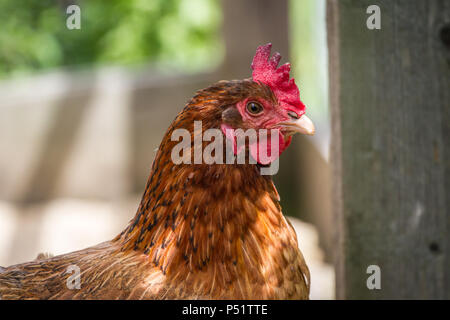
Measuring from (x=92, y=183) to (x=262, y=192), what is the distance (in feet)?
12.1

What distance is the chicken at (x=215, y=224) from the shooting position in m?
1.53

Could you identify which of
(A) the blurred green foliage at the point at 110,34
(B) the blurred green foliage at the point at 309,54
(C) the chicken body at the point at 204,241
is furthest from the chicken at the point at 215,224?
(A) the blurred green foliage at the point at 110,34

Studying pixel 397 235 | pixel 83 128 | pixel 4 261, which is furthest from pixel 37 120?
pixel 397 235

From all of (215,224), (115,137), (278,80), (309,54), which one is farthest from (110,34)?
(215,224)

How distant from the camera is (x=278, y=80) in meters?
1.62

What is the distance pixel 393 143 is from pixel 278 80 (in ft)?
1.27

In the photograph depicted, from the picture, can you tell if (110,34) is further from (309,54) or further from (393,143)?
(393,143)

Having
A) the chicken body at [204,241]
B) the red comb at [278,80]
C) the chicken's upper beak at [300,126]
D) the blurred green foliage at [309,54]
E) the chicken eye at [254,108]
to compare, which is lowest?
the chicken body at [204,241]

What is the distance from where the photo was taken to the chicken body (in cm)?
153

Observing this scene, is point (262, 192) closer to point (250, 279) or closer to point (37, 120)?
point (250, 279)

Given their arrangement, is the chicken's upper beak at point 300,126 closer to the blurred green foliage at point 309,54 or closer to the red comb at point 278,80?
the red comb at point 278,80

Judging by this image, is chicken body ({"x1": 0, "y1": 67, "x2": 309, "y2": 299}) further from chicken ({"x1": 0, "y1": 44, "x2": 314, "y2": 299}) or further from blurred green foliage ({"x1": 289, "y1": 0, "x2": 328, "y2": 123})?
blurred green foliage ({"x1": 289, "y1": 0, "x2": 328, "y2": 123})

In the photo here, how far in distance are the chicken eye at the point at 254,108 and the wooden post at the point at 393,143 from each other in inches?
9.1

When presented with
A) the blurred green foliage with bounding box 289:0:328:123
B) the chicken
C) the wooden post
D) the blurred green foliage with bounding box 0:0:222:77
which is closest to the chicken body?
the chicken
